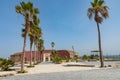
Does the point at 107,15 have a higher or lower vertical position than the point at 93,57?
higher

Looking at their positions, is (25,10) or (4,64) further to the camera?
(4,64)

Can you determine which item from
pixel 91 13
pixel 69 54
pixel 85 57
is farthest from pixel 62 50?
pixel 91 13

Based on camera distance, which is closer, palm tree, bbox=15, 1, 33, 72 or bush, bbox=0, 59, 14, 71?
palm tree, bbox=15, 1, 33, 72

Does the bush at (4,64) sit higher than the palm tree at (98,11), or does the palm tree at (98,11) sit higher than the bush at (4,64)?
the palm tree at (98,11)

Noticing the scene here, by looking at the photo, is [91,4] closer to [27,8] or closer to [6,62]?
[27,8]

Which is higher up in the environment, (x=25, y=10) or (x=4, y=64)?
(x=25, y=10)

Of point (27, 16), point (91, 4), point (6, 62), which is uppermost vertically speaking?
point (91, 4)

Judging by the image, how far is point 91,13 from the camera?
34469 millimetres

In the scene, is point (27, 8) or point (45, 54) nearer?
point (27, 8)

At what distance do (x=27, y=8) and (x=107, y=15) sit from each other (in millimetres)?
12680

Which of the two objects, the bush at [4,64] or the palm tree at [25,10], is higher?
the palm tree at [25,10]

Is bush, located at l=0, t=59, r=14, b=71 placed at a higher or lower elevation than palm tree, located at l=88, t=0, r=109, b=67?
lower

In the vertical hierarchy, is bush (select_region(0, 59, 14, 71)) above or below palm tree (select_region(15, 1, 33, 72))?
below

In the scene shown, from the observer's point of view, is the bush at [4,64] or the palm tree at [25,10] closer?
the palm tree at [25,10]
